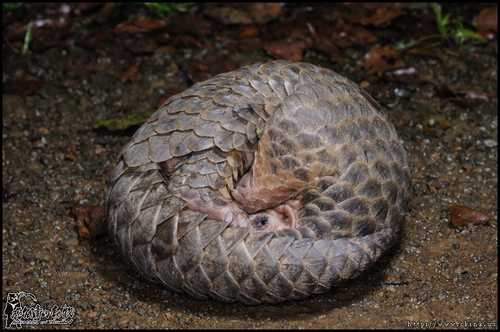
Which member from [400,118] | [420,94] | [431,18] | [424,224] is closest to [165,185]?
[424,224]

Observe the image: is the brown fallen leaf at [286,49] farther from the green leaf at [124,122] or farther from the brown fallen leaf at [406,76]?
the green leaf at [124,122]

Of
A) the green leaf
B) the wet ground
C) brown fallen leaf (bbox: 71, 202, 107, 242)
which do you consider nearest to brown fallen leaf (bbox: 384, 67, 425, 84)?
the wet ground

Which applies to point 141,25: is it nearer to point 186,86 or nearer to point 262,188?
point 186,86

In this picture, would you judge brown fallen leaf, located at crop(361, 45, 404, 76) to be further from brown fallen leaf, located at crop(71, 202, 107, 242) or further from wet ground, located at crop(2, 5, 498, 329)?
brown fallen leaf, located at crop(71, 202, 107, 242)

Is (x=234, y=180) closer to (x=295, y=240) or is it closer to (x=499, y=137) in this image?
(x=295, y=240)

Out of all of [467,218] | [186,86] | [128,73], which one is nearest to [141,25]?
[128,73]

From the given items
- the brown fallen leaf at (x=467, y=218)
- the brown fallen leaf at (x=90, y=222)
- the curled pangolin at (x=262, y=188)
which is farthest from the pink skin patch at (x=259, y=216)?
the brown fallen leaf at (x=467, y=218)
